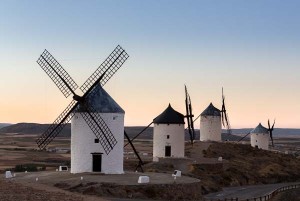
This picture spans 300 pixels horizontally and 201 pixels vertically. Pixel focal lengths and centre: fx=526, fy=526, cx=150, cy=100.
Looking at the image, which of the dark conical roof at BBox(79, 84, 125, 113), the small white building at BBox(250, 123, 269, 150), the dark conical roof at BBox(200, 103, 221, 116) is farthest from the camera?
the small white building at BBox(250, 123, 269, 150)

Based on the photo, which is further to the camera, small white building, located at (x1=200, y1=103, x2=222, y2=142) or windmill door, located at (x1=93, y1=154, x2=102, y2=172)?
small white building, located at (x1=200, y1=103, x2=222, y2=142)

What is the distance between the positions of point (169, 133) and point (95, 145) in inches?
847

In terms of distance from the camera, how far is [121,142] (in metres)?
41.8

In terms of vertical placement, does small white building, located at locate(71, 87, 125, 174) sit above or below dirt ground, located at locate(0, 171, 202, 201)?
above

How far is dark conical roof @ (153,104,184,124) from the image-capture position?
61000 millimetres

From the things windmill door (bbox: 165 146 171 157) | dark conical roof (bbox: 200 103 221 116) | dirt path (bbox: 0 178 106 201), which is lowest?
dirt path (bbox: 0 178 106 201)

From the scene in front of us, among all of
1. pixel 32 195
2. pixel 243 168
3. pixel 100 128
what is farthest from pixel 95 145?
pixel 243 168

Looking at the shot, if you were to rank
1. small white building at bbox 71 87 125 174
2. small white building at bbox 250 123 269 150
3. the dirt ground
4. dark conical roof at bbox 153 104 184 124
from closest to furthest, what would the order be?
the dirt ground < small white building at bbox 71 87 125 174 < dark conical roof at bbox 153 104 184 124 < small white building at bbox 250 123 269 150

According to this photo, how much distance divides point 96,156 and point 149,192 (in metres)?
8.41

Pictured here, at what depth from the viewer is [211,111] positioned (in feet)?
265

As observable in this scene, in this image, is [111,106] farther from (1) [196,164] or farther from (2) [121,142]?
(1) [196,164]

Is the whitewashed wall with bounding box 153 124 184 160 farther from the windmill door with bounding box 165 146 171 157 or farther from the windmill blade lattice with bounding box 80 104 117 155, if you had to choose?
the windmill blade lattice with bounding box 80 104 117 155


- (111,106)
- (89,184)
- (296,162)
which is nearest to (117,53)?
(111,106)

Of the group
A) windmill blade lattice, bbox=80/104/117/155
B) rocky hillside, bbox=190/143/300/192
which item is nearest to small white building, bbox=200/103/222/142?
rocky hillside, bbox=190/143/300/192
